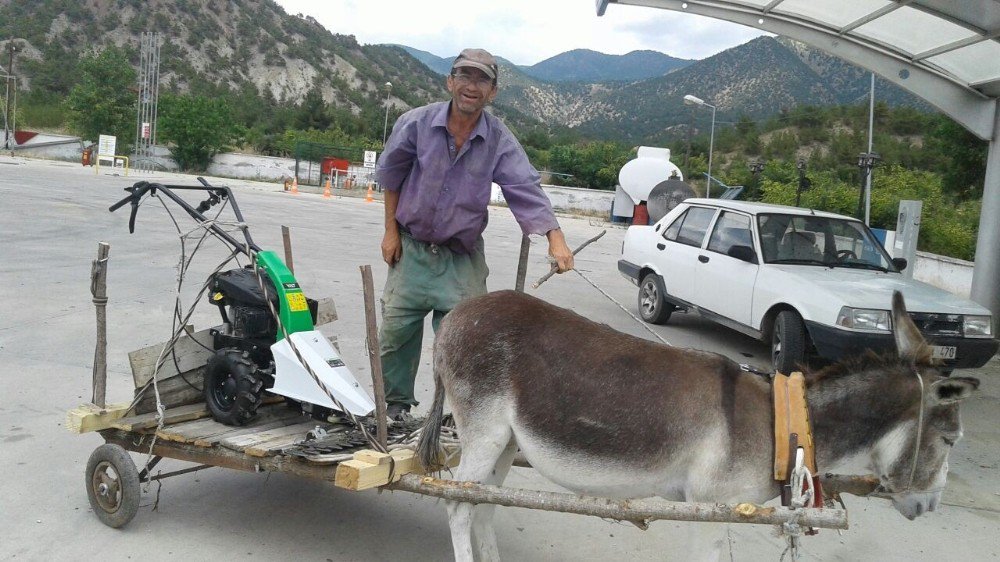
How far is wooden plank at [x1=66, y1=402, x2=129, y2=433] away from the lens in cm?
363

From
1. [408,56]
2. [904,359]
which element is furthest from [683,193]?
[408,56]

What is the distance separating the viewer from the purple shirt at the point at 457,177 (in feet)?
12.3

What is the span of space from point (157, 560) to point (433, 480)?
1506 millimetres

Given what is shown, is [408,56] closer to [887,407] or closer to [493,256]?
[493,256]

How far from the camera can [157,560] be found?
345 cm

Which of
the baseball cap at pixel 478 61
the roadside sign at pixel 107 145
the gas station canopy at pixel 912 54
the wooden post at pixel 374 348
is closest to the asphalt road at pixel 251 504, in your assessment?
the wooden post at pixel 374 348

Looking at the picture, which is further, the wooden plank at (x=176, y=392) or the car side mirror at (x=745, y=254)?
the car side mirror at (x=745, y=254)

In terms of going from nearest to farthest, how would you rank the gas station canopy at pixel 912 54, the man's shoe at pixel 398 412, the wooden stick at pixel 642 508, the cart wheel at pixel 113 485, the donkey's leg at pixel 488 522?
the wooden stick at pixel 642 508 < the donkey's leg at pixel 488 522 < the cart wheel at pixel 113 485 < the man's shoe at pixel 398 412 < the gas station canopy at pixel 912 54

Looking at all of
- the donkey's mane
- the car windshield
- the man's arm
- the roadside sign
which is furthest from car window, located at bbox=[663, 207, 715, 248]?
the roadside sign

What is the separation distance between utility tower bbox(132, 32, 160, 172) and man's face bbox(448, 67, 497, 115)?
1482 inches

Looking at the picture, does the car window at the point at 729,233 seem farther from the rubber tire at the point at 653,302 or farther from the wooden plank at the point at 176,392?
the wooden plank at the point at 176,392

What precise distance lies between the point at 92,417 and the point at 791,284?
6.38m

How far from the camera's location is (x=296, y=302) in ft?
12.5

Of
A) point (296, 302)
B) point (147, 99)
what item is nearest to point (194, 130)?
point (147, 99)
